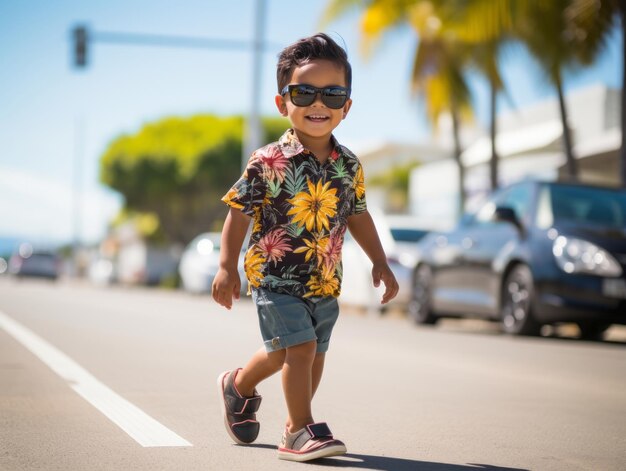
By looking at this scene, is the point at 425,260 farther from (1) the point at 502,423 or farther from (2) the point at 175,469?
(2) the point at 175,469

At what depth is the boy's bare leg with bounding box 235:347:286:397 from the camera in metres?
4.54

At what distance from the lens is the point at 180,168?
56062mm

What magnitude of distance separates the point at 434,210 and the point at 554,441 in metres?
31.0

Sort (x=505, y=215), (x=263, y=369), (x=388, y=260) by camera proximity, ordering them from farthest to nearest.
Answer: (x=388, y=260)
(x=505, y=215)
(x=263, y=369)

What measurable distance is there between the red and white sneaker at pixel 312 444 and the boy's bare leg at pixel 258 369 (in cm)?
31

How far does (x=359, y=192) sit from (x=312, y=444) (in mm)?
1141

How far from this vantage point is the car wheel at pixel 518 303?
11305 millimetres

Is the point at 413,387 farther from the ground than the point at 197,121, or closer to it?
closer to it

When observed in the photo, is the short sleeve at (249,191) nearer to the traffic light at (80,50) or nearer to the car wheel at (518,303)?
the car wheel at (518,303)

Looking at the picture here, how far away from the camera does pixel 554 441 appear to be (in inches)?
202

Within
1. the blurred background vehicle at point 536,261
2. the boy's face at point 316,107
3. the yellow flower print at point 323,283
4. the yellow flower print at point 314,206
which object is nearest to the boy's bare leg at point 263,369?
the yellow flower print at point 323,283

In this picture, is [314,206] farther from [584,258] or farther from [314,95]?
[584,258]

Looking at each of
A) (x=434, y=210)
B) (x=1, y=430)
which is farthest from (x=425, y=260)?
(x=434, y=210)

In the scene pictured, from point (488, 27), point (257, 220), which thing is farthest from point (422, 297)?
point (257, 220)
